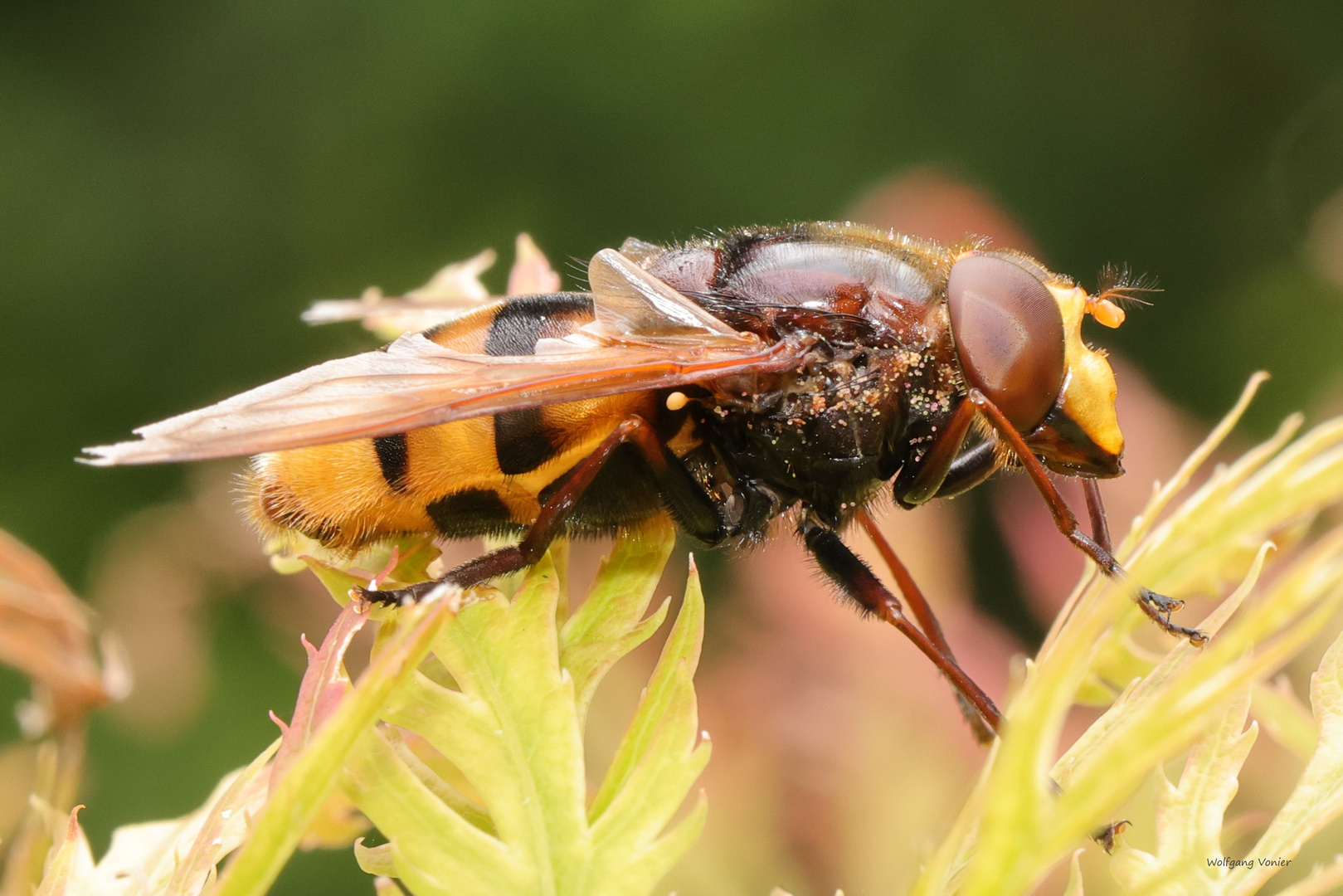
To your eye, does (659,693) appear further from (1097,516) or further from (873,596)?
(1097,516)

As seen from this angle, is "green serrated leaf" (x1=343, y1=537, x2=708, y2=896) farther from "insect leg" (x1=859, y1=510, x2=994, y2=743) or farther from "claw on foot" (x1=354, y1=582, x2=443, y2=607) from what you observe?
"insect leg" (x1=859, y1=510, x2=994, y2=743)

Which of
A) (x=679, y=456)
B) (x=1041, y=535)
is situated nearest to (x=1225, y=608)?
(x=679, y=456)

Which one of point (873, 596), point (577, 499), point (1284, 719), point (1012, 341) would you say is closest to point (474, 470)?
point (577, 499)

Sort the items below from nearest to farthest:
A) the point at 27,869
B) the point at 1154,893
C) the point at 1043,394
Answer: the point at 1154,893, the point at 27,869, the point at 1043,394

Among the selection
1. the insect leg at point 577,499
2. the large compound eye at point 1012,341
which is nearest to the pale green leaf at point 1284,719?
the large compound eye at point 1012,341

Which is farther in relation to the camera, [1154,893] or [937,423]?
[937,423]

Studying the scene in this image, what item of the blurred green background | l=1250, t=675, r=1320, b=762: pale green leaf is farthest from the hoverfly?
the blurred green background

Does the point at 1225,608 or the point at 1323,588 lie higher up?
the point at 1323,588

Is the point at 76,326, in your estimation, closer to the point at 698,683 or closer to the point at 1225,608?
the point at 698,683
